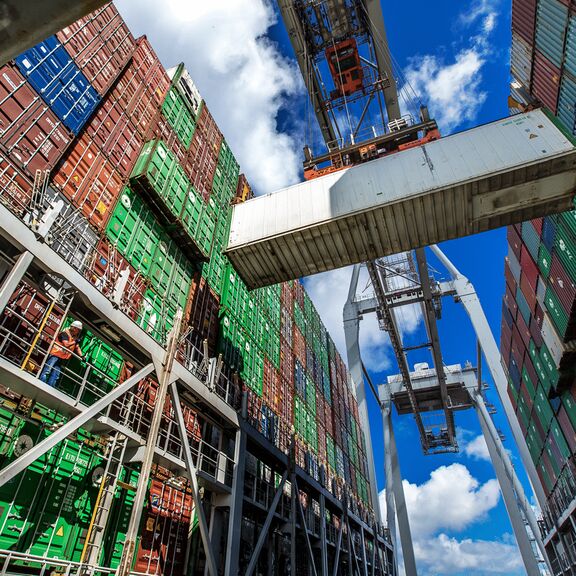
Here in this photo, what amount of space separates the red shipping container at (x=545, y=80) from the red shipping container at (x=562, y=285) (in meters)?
5.71

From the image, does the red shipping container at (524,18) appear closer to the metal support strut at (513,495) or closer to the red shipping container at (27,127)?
the red shipping container at (27,127)

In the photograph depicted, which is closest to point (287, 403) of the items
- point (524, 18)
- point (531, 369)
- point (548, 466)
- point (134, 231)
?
point (134, 231)

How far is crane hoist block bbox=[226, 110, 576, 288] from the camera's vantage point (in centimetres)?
913

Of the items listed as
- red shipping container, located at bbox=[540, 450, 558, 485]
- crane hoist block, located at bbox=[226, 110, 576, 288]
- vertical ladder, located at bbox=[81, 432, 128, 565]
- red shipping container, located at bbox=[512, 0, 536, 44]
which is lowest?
vertical ladder, located at bbox=[81, 432, 128, 565]

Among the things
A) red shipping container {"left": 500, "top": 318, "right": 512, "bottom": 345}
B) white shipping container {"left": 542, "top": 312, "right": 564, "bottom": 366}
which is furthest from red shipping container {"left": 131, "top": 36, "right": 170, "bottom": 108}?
red shipping container {"left": 500, "top": 318, "right": 512, "bottom": 345}

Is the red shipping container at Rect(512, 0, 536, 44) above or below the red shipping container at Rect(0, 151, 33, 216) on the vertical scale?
above

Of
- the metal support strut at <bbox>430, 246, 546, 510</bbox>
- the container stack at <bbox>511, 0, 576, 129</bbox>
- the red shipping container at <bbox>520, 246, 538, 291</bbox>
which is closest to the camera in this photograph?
the container stack at <bbox>511, 0, 576, 129</bbox>

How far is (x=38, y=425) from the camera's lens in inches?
259

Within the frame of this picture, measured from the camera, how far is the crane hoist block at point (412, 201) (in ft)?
30.0

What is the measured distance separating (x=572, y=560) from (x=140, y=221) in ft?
72.4

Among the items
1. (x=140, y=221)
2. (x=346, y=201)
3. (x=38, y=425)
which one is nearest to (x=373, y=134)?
(x=346, y=201)

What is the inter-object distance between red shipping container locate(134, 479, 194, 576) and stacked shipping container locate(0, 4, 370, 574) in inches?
1.5

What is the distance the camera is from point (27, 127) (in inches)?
316

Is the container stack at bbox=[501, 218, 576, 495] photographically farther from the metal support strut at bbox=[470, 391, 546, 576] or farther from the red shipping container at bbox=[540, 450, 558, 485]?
the metal support strut at bbox=[470, 391, 546, 576]
